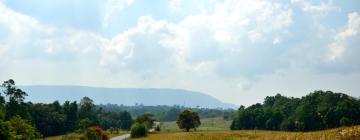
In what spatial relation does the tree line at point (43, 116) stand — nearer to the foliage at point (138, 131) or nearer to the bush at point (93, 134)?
the bush at point (93, 134)

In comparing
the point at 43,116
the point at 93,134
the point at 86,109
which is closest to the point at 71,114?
the point at 86,109

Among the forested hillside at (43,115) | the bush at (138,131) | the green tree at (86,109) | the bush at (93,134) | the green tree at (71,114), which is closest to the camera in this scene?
the bush at (93,134)

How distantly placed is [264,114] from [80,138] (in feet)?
236

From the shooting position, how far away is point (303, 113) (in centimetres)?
12650

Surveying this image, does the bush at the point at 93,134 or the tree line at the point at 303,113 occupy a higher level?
the tree line at the point at 303,113

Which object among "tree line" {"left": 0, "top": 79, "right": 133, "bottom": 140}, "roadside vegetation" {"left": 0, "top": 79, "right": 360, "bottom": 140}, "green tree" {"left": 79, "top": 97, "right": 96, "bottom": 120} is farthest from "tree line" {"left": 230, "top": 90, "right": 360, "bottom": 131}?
"green tree" {"left": 79, "top": 97, "right": 96, "bottom": 120}

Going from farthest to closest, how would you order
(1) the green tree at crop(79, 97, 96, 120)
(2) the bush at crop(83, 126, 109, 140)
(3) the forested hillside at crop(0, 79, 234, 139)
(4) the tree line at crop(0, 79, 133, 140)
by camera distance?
(1) the green tree at crop(79, 97, 96, 120), (3) the forested hillside at crop(0, 79, 234, 139), (2) the bush at crop(83, 126, 109, 140), (4) the tree line at crop(0, 79, 133, 140)

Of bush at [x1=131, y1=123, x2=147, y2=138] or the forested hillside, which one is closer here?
the forested hillside

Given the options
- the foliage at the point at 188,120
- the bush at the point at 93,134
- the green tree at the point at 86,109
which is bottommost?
the bush at the point at 93,134

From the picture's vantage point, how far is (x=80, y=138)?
3403 inches

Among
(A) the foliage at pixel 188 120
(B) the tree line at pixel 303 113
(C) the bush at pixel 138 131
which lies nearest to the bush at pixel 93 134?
(C) the bush at pixel 138 131

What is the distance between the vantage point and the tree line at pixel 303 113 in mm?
114481

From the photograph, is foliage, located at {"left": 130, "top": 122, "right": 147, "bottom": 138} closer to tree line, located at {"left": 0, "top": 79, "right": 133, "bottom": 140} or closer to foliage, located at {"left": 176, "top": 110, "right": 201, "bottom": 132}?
foliage, located at {"left": 176, "top": 110, "right": 201, "bottom": 132}

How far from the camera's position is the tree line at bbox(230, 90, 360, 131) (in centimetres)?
11448
